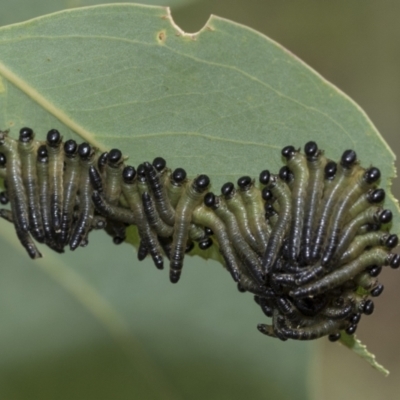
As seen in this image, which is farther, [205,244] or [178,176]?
[205,244]

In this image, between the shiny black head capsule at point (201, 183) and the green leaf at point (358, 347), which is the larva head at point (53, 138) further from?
the green leaf at point (358, 347)

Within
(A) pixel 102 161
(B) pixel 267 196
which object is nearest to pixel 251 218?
(B) pixel 267 196

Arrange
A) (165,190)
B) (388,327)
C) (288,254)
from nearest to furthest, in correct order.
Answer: (288,254)
(165,190)
(388,327)

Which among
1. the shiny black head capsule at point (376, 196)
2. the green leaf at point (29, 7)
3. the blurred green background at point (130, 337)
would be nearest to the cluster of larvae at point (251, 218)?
the shiny black head capsule at point (376, 196)

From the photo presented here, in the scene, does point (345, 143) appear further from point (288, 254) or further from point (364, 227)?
point (288, 254)

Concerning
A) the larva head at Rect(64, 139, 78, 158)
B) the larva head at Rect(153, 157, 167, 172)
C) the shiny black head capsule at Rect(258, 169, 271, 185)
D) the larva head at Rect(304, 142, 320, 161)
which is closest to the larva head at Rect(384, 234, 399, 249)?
the larva head at Rect(304, 142, 320, 161)

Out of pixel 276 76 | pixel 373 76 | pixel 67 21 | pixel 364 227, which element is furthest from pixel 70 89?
pixel 373 76

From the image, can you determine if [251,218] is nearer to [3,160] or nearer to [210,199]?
[210,199]
